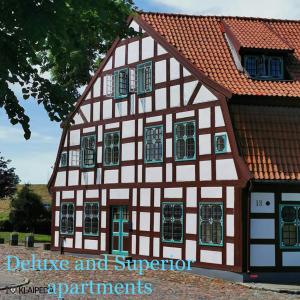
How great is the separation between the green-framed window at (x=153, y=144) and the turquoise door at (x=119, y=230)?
263 cm

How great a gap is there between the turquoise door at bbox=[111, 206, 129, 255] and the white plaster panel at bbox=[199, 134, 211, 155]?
5.31m

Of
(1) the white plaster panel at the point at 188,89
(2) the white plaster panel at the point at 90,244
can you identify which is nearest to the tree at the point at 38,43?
(1) the white plaster panel at the point at 188,89

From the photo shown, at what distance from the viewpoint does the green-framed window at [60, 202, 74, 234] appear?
2803cm

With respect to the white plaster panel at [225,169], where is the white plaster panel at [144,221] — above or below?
below

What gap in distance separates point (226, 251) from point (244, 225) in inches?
43.7

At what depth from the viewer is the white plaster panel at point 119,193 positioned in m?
25.0

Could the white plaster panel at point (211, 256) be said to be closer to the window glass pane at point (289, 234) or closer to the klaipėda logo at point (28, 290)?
the window glass pane at point (289, 234)

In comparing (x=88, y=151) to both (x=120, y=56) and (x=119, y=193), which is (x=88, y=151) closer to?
(x=119, y=193)

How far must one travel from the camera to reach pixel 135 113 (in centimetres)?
2488

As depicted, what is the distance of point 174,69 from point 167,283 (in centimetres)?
821

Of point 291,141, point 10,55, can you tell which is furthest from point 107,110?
point 10,55

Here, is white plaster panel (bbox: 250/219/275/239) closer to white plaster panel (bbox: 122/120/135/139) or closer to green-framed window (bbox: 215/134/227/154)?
green-framed window (bbox: 215/134/227/154)

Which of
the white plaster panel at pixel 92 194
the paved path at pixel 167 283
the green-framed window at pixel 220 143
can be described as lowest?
the paved path at pixel 167 283

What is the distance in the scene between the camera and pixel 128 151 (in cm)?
2506
